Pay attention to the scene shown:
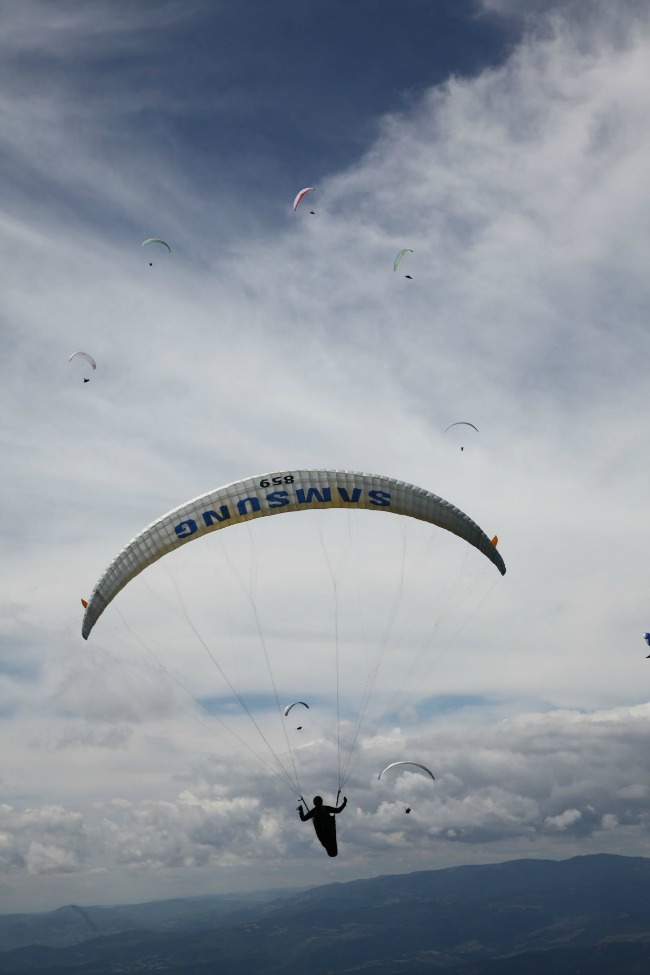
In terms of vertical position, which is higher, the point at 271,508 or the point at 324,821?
the point at 271,508

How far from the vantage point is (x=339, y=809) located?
30.3m

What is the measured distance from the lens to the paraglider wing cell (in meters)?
31.6

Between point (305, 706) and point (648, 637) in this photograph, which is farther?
point (648, 637)

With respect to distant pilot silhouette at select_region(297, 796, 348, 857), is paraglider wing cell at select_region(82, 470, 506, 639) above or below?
Answer: above

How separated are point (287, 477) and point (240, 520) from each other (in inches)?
104

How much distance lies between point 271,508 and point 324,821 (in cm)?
1246

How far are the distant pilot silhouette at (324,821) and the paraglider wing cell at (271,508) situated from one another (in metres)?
11.3

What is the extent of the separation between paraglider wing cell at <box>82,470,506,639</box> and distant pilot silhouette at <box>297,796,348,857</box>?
1131 cm

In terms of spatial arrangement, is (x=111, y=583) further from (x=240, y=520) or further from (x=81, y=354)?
(x=81, y=354)

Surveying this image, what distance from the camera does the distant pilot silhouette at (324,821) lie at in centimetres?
3023

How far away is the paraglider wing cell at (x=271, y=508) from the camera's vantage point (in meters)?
31.6

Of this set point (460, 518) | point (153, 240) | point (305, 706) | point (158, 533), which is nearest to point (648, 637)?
point (460, 518)

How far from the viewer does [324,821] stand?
30.5 metres

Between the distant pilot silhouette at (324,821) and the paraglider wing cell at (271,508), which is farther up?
the paraglider wing cell at (271,508)
